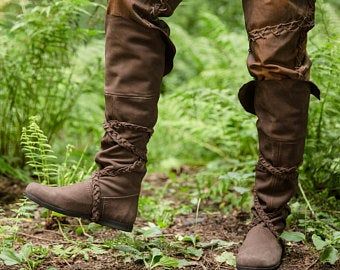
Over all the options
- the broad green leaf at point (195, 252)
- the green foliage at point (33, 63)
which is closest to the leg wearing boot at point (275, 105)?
the broad green leaf at point (195, 252)

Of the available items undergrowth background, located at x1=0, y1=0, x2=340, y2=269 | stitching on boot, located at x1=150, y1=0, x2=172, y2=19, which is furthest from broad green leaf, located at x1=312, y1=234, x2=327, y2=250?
stitching on boot, located at x1=150, y1=0, x2=172, y2=19

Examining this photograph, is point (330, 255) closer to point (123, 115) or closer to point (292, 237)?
point (292, 237)

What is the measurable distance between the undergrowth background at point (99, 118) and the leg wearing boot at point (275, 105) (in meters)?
0.17

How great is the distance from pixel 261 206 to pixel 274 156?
0.67 ft

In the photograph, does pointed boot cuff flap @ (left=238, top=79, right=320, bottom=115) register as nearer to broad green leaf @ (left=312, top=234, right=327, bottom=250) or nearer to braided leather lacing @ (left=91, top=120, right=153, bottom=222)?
braided leather lacing @ (left=91, top=120, right=153, bottom=222)

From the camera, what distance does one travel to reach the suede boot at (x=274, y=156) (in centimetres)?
204

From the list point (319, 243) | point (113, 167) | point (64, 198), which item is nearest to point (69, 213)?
point (64, 198)

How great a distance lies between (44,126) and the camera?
10.5 ft

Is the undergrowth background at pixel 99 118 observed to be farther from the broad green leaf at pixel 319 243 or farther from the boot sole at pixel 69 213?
the boot sole at pixel 69 213

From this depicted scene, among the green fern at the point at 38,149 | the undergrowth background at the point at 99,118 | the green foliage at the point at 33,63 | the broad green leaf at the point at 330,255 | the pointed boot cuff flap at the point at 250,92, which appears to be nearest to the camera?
the broad green leaf at the point at 330,255

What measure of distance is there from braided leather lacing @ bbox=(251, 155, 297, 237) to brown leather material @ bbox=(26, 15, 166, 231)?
0.47 m

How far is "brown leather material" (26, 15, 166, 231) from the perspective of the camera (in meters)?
1.95

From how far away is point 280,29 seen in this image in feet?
6.47

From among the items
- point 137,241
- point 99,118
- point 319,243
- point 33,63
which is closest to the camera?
point 319,243
